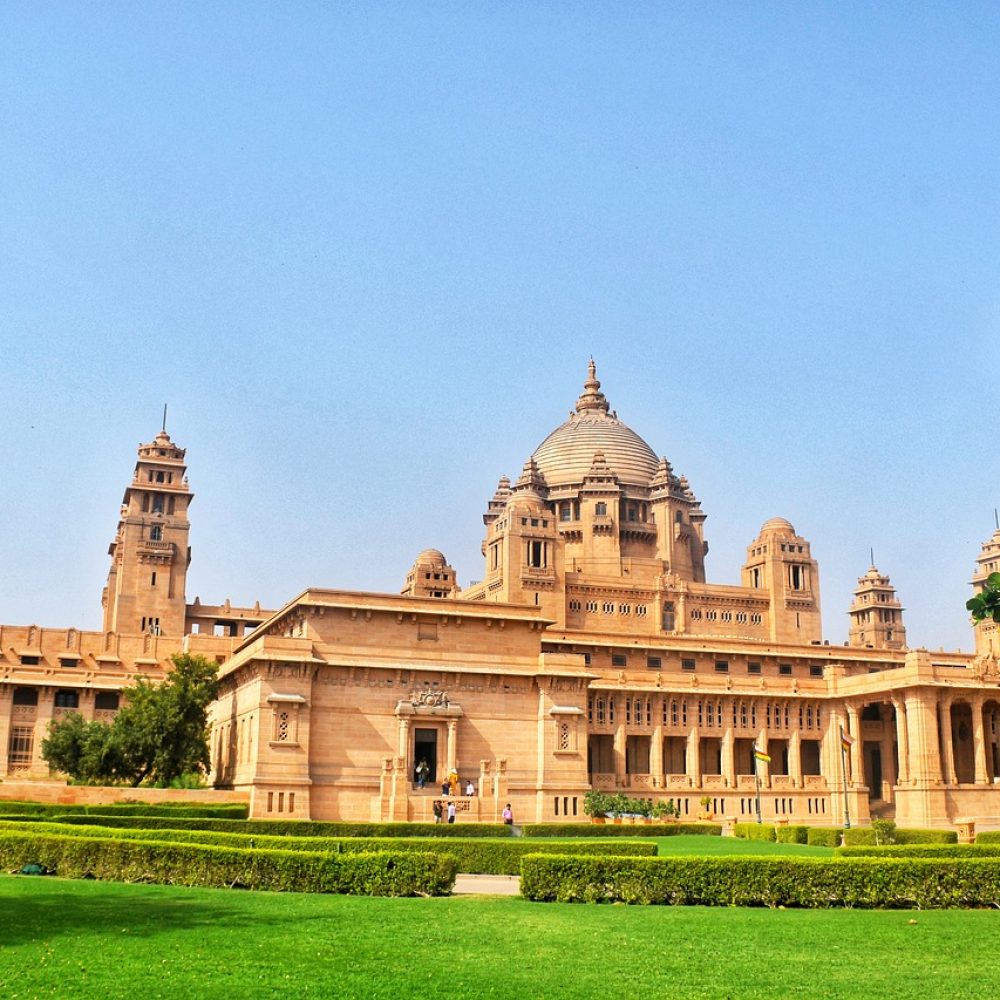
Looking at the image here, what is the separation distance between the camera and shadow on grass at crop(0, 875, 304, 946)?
1730 cm

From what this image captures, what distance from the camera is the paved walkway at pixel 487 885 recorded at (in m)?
25.0

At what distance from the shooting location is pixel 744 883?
23.1m

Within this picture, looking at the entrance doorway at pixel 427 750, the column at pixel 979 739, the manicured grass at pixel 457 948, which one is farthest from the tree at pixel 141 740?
the column at pixel 979 739

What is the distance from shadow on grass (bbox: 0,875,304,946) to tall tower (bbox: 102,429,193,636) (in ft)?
212

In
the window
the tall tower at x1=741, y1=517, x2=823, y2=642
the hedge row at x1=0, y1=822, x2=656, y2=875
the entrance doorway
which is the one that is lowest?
the hedge row at x1=0, y1=822, x2=656, y2=875

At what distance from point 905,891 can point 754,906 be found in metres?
2.89

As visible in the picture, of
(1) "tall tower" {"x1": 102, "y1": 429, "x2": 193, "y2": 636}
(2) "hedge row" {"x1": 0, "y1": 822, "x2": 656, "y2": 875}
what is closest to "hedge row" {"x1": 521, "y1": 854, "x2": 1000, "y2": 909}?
(2) "hedge row" {"x1": 0, "y1": 822, "x2": 656, "y2": 875}

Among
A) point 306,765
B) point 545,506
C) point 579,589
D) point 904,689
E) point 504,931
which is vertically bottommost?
point 504,931

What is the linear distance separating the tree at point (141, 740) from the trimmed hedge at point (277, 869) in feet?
94.3

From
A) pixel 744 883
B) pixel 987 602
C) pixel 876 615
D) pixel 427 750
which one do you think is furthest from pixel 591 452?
pixel 987 602

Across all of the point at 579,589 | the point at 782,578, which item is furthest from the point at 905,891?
the point at 782,578

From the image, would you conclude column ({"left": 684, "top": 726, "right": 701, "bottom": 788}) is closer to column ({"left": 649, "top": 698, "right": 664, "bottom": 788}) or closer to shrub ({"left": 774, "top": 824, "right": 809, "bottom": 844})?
column ({"left": 649, "top": 698, "right": 664, "bottom": 788})

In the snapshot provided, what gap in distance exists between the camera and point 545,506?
96.9 m

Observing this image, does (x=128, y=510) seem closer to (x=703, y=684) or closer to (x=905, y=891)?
(x=703, y=684)
